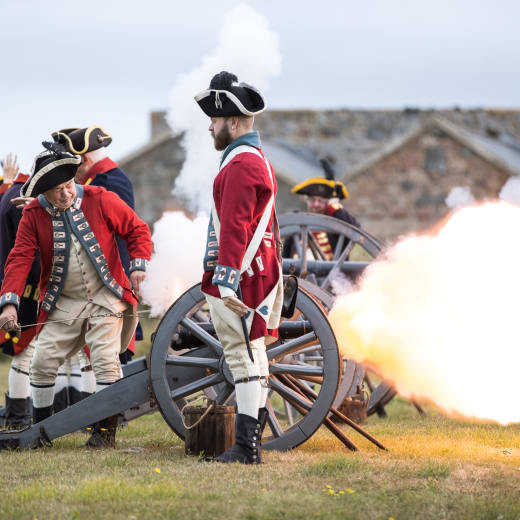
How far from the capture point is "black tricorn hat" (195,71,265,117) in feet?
16.4

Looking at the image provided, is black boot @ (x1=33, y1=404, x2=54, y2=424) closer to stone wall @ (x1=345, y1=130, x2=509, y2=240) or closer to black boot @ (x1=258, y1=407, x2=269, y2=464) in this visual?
black boot @ (x1=258, y1=407, x2=269, y2=464)

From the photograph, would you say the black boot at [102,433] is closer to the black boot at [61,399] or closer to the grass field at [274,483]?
the grass field at [274,483]

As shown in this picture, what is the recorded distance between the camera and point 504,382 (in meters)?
5.83

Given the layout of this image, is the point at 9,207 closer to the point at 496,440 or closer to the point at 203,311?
the point at 203,311

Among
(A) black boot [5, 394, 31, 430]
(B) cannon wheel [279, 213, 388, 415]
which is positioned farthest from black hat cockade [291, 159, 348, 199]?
(A) black boot [5, 394, 31, 430]

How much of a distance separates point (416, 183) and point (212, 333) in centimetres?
1938

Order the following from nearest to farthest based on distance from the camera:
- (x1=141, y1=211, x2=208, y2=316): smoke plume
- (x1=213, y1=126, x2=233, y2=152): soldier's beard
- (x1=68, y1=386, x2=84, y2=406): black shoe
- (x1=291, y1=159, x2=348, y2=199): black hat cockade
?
(x1=213, y1=126, x2=233, y2=152): soldier's beard
(x1=141, y1=211, x2=208, y2=316): smoke plume
(x1=68, y1=386, x2=84, y2=406): black shoe
(x1=291, y1=159, x2=348, y2=199): black hat cockade

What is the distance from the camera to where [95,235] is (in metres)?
5.74

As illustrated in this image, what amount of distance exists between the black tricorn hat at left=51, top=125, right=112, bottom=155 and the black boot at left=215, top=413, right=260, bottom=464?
2.19m

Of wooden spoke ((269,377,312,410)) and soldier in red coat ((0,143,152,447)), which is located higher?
soldier in red coat ((0,143,152,447))

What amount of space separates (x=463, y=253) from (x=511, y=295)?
1.27ft

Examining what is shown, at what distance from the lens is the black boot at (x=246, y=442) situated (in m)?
4.98

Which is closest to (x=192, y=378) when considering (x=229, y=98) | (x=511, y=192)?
(x=229, y=98)

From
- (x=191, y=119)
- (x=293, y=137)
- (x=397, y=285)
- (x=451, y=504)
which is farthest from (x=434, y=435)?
(x=293, y=137)
